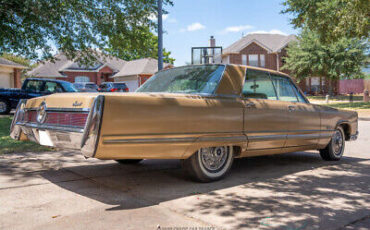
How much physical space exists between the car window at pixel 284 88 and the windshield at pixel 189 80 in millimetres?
1224

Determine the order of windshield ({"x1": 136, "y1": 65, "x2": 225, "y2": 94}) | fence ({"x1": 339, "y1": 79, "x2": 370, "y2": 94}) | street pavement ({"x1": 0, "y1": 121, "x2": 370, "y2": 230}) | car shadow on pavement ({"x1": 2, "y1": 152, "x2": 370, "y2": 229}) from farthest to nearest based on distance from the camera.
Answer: fence ({"x1": 339, "y1": 79, "x2": 370, "y2": 94}) → windshield ({"x1": 136, "y1": 65, "x2": 225, "y2": 94}) → car shadow on pavement ({"x1": 2, "y1": 152, "x2": 370, "y2": 229}) → street pavement ({"x1": 0, "y1": 121, "x2": 370, "y2": 230})

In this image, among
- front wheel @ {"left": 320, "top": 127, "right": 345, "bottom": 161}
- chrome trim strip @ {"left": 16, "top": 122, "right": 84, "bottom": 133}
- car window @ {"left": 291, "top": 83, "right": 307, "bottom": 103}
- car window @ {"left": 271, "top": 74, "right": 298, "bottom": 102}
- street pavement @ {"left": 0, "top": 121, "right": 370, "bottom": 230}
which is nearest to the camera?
street pavement @ {"left": 0, "top": 121, "right": 370, "bottom": 230}

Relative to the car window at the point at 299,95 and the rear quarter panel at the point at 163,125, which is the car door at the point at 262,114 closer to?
the rear quarter panel at the point at 163,125

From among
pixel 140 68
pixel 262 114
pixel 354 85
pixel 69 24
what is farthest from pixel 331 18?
pixel 354 85

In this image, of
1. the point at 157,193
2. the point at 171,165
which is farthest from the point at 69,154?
the point at 157,193

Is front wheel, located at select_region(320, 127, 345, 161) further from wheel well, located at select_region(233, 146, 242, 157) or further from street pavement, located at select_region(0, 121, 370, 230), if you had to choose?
wheel well, located at select_region(233, 146, 242, 157)

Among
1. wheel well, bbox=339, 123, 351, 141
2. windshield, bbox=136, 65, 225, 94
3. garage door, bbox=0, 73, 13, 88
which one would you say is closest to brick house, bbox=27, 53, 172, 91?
garage door, bbox=0, 73, 13, 88

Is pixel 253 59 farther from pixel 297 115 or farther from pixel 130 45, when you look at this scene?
pixel 297 115

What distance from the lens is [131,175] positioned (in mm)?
5012

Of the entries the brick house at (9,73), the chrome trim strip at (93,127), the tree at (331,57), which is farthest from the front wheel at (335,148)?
the tree at (331,57)

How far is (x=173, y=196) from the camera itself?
3.98m

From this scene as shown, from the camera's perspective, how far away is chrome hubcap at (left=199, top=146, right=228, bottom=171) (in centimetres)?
448

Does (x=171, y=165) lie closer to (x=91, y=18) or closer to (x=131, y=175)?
(x=131, y=175)

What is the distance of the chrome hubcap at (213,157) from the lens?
176 inches
